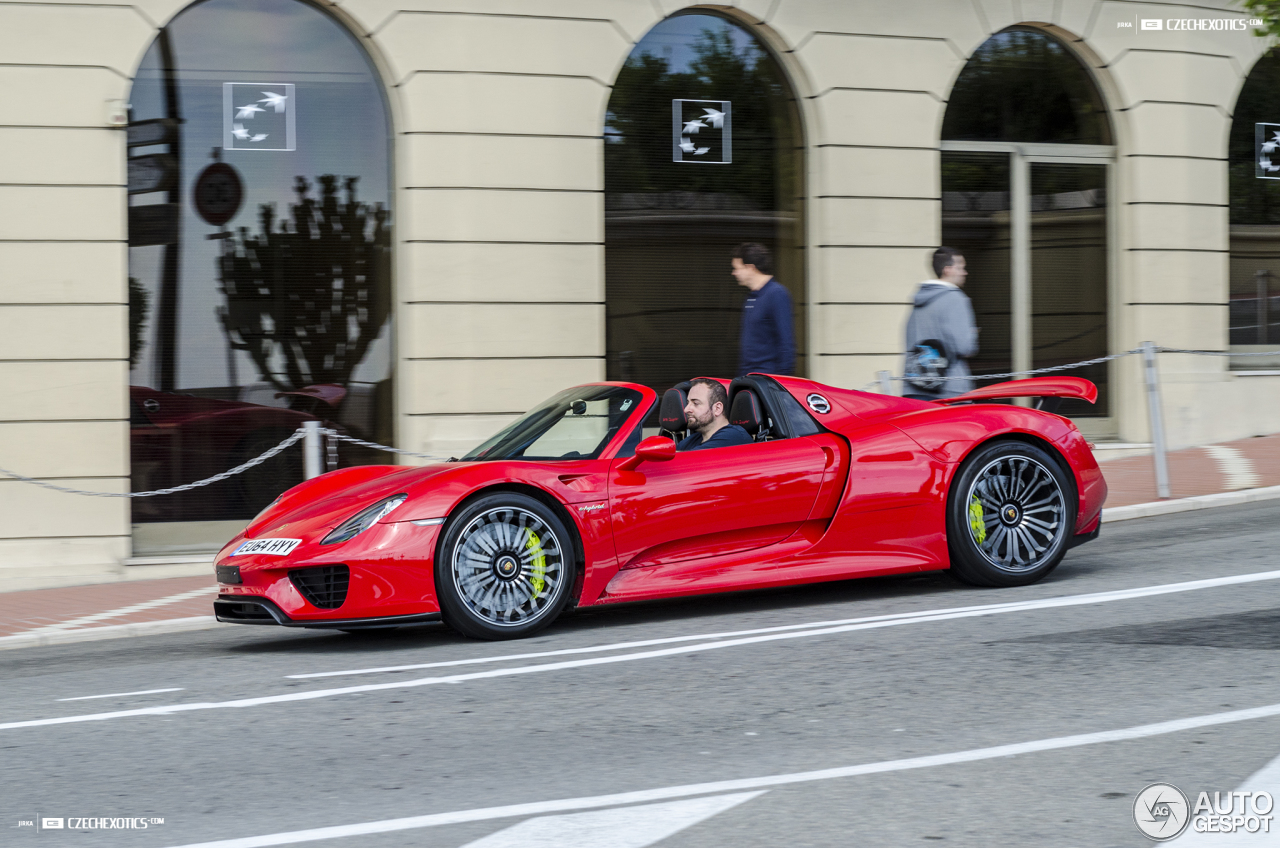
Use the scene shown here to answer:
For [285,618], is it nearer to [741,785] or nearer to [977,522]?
[741,785]

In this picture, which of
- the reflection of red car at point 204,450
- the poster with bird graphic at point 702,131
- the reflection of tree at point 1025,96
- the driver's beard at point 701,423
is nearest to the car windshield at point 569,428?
the driver's beard at point 701,423

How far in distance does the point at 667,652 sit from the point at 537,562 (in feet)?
2.57

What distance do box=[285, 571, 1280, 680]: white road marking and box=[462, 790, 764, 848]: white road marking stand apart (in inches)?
83.8

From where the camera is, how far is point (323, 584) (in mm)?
5910

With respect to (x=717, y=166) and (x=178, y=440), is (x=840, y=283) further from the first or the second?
(x=178, y=440)

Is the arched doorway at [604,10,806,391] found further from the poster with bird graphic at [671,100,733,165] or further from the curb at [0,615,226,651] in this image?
the curb at [0,615,226,651]

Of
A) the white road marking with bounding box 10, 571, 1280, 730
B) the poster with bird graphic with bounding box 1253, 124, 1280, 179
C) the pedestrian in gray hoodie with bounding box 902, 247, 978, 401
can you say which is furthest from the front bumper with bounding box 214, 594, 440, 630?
the poster with bird graphic with bounding box 1253, 124, 1280, 179

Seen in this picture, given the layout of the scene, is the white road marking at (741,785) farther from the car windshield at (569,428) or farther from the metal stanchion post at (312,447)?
the metal stanchion post at (312,447)

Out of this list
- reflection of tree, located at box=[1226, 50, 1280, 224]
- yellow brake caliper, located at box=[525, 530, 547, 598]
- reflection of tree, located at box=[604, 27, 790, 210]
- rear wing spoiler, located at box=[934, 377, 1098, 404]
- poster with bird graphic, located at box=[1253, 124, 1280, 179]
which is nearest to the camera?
yellow brake caliper, located at box=[525, 530, 547, 598]

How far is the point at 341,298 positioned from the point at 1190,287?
7.92 metres

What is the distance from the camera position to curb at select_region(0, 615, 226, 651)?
744 centimetres

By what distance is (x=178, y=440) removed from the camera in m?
10.7

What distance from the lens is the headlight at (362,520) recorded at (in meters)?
5.93

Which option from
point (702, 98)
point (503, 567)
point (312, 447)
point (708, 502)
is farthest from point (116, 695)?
point (702, 98)
